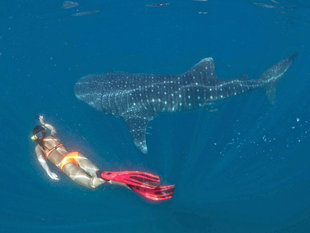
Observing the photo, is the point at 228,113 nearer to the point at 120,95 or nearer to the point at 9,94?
the point at 120,95

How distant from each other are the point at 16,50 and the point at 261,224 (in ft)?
59.0

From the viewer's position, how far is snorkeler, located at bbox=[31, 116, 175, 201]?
206 inches

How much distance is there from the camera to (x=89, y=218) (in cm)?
741

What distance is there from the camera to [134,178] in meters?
5.27

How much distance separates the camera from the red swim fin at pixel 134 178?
5176mm

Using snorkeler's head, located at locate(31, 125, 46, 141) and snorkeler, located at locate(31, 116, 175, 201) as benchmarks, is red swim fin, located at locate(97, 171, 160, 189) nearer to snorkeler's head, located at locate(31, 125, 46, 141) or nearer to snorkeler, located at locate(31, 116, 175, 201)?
snorkeler, located at locate(31, 116, 175, 201)

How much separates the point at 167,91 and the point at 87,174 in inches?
139

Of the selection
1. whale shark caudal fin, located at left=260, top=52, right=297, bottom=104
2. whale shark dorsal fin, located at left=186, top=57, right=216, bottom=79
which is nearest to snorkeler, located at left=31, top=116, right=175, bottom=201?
whale shark dorsal fin, located at left=186, top=57, right=216, bottom=79

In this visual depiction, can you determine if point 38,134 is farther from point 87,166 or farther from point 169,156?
point 169,156

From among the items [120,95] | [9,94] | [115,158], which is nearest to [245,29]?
[120,95]

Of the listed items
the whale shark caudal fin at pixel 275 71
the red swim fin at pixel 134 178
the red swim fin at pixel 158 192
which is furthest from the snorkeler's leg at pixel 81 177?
the whale shark caudal fin at pixel 275 71

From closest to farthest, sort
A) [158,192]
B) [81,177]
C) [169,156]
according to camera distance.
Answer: [158,192] < [81,177] < [169,156]

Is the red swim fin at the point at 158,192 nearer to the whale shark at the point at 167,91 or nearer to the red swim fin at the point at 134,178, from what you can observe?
the red swim fin at the point at 134,178

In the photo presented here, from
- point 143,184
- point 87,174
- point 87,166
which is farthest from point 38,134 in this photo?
point 143,184
